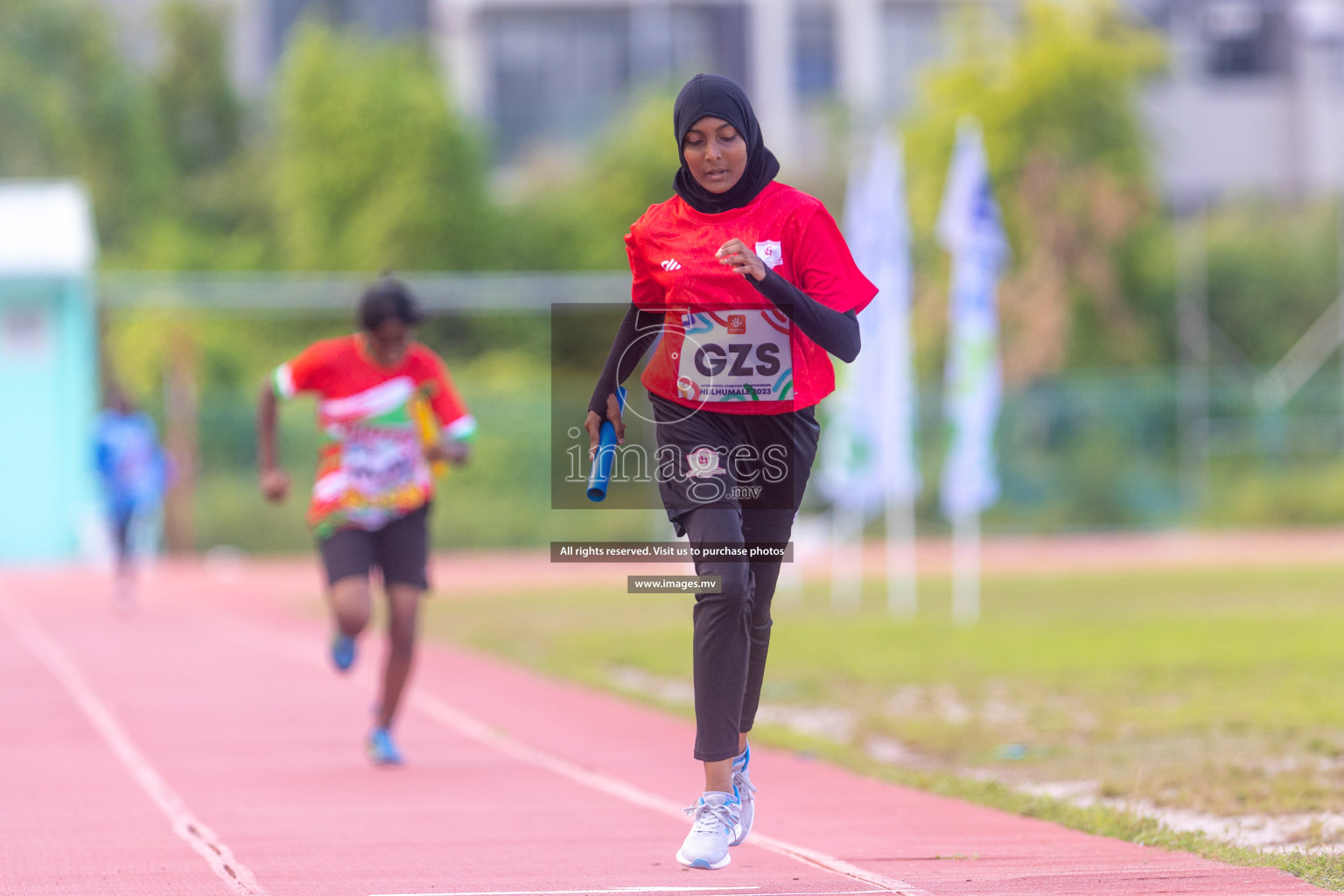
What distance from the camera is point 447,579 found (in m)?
26.5

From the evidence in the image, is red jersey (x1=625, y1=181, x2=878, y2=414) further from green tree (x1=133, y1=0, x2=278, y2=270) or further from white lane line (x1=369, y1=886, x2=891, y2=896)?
green tree (x1=133, y1=0, x2=278, y2=270)

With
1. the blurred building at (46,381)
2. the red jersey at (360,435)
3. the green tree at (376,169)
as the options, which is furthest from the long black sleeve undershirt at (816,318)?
the green tree at (376,169)

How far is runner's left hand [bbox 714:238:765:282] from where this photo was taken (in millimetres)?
5281

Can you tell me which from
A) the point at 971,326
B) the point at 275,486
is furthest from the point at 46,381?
the point at 275,486

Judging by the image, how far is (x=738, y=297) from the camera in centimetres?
566

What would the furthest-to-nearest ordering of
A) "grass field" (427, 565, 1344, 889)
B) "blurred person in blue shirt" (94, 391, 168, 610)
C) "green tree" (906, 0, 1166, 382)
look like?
"green tree" (906, 0, 1166, 382), "blurred person in blue shirt" (94, 391, 168, 610), "grass field" (427, 565, 1344, 889)

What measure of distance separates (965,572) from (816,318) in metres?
20.2

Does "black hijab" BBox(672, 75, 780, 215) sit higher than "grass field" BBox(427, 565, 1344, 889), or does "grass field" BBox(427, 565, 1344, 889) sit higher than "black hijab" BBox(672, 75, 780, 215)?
"black hijab" BBox(672, 75, 780, 215)

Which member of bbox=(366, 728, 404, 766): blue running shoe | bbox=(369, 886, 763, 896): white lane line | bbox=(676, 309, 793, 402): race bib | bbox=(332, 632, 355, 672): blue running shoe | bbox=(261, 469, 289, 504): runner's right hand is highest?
bbox=(676, 309, 793, 402): race bib

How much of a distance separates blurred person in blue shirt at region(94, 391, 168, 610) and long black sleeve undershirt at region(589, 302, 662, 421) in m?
14.7

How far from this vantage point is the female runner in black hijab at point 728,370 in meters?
5.59

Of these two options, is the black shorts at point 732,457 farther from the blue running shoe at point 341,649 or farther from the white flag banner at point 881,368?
the white flag banner at point 881,368

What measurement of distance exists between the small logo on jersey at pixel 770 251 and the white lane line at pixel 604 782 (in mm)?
1768

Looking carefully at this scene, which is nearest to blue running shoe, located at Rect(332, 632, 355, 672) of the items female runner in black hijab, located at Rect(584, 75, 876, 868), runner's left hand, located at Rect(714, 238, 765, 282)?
female runner in black hijab, located at Rect(584, 75, 876, 868)
